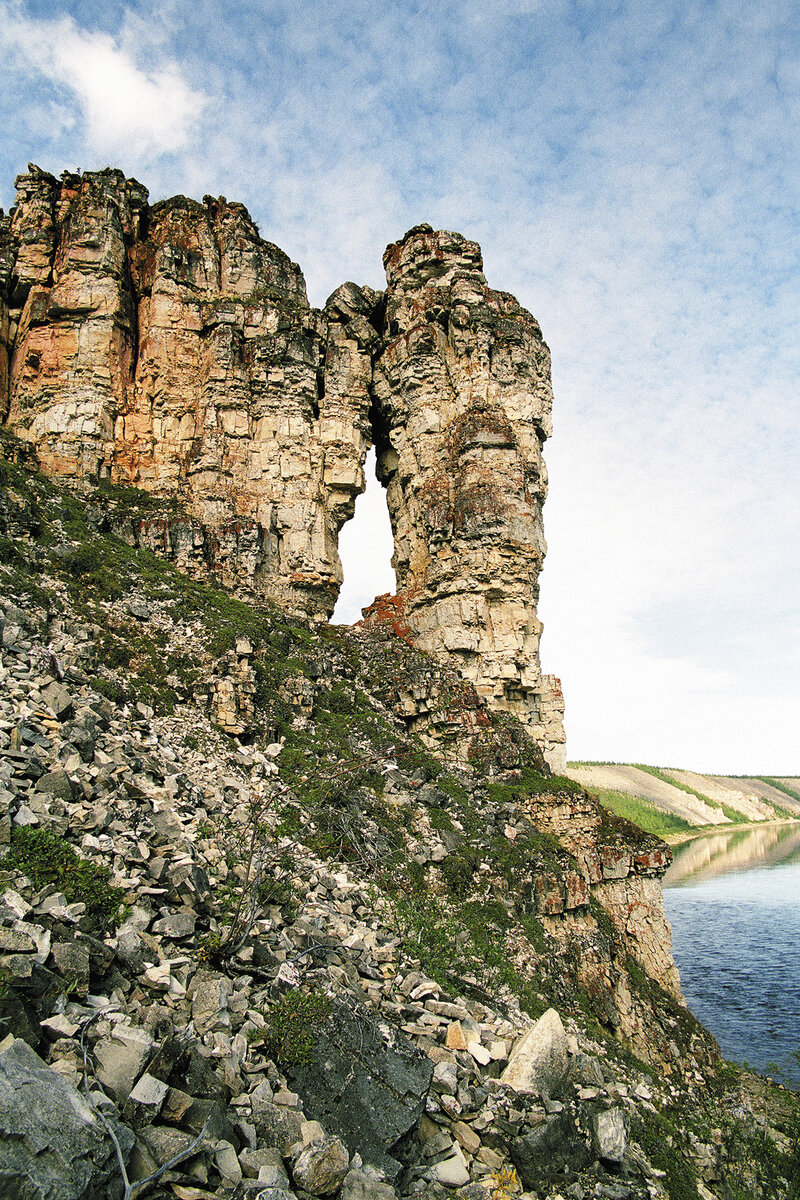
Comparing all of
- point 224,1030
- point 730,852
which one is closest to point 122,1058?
point 224,1030

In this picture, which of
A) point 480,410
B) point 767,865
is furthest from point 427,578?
point 767,865

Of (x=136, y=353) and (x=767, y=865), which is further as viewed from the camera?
(x=767, y=865)

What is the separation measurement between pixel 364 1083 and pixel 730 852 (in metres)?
85.4

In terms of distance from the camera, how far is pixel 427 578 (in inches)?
980

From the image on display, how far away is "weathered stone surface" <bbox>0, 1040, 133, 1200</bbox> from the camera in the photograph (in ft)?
11.1

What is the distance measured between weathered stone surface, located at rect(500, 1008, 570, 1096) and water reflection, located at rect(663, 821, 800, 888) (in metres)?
49.0

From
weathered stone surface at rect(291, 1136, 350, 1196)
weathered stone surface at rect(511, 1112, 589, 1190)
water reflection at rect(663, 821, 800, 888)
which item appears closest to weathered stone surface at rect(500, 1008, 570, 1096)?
weathered stone surface at rect(511, 1112, 589, 1190)

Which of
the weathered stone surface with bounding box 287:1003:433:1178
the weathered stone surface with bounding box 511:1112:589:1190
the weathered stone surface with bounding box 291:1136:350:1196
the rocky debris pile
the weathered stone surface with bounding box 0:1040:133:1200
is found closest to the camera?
the weathered stone surface with bounding box 0:1040:133:1200

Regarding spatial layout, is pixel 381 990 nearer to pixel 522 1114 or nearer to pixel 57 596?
pixel 522 1114

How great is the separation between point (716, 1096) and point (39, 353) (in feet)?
98.9

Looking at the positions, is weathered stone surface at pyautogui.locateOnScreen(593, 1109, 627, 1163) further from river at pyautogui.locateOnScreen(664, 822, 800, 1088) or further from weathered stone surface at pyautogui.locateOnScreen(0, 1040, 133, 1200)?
river at pyautogui.locateOnScreen(664, 822, 800, 1088)

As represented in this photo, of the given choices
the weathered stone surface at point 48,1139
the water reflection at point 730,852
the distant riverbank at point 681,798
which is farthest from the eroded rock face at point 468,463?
the distant riverbank at point 681,798

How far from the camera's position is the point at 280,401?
2556 cm

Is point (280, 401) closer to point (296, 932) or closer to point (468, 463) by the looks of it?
point (468, 463)
